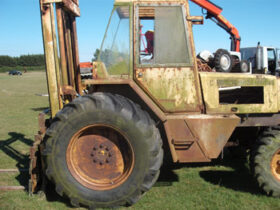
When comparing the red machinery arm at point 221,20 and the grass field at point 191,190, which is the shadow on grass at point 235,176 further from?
the red machinery arm at point 221,20

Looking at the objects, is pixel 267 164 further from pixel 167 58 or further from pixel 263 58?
pixel 263 58

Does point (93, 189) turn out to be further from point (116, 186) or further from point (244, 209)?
point (244, 209)

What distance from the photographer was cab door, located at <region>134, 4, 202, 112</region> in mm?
3672

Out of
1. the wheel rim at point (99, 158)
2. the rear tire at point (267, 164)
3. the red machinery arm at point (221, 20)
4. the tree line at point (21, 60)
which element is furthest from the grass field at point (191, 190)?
the tree line at point (21, 60)

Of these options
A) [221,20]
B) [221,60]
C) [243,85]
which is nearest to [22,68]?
[221,20]

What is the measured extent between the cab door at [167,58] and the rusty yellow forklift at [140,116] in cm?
1

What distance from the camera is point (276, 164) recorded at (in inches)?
155

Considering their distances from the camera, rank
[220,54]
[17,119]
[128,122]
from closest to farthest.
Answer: [128,122], [220,54], [17,119]

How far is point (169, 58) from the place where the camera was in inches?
146

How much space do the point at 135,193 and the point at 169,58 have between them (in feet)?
5.94

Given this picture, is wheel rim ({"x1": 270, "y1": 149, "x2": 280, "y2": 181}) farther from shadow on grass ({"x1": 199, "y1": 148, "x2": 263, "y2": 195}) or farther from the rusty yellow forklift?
shadow on grass ({"x1": 199, "y1": 148, "x2": 263, "y2": 195})

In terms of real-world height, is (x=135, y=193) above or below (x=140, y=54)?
below

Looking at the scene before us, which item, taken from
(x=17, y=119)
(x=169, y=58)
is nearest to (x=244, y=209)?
(x=169, y=58)

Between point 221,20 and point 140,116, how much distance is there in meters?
11.1
